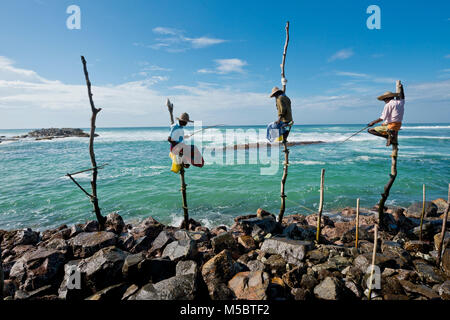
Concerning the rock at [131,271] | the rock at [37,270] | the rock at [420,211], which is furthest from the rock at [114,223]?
the rock at [420,211]

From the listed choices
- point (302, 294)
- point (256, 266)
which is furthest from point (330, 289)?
point (256, 266)

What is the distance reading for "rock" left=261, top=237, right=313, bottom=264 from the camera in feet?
19.6

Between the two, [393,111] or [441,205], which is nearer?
[393,111]

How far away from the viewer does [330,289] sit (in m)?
4.68

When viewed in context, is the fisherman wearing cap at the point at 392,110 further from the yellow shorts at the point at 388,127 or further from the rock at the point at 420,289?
the rock at the point at 420,289

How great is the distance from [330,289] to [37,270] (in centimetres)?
703

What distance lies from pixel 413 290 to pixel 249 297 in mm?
3746

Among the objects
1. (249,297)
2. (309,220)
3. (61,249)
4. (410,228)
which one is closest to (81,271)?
(61,249)

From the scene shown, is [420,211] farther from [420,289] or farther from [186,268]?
[186,268]

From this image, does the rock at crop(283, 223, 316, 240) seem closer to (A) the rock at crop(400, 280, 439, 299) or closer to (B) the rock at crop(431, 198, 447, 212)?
(A) the rock at crop(400, 280, 439, 299)

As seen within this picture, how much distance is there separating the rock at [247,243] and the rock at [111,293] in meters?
3.90

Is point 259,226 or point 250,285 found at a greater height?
point 250,285

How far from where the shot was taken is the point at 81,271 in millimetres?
4949

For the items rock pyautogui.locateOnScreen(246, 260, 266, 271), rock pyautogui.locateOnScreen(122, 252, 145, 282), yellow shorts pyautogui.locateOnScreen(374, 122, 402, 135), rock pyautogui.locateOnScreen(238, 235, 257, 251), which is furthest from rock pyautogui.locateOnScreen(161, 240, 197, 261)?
yellow shorts pyautogui.locateOnScreen(374, 122, 402, 135)
